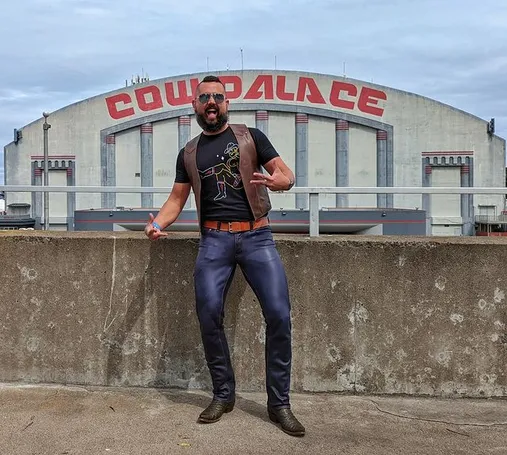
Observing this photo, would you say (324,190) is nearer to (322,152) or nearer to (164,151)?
(322,152)

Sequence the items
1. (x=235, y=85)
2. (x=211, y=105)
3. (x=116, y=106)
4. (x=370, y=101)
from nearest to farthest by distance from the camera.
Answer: (x=211, y=105)
(x=370, y=101)
(x=235, y=85)
(x=116, y=106)

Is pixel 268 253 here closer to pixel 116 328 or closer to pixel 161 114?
pixel 116 328

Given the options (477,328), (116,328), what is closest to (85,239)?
(116,328)

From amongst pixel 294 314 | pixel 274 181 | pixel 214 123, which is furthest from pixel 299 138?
pixel 274 181

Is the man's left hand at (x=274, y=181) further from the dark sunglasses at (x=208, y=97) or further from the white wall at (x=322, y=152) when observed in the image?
the white wall at (x=322, y=152)

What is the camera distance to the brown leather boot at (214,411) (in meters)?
3.53

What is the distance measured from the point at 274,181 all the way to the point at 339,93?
3089 cm

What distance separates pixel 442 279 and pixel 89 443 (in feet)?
8.66

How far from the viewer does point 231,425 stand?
3504 millimetres

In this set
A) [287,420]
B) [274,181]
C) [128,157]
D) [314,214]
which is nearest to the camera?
[274,181]

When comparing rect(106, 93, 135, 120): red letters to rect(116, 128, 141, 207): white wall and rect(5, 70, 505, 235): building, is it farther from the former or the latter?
rect(116, 128, 141, 207): white wall

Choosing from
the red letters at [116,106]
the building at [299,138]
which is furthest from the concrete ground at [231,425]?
the red letters at [116,106]

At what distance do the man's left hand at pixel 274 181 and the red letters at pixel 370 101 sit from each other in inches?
1209

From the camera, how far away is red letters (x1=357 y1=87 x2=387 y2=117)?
32688 millimetres
